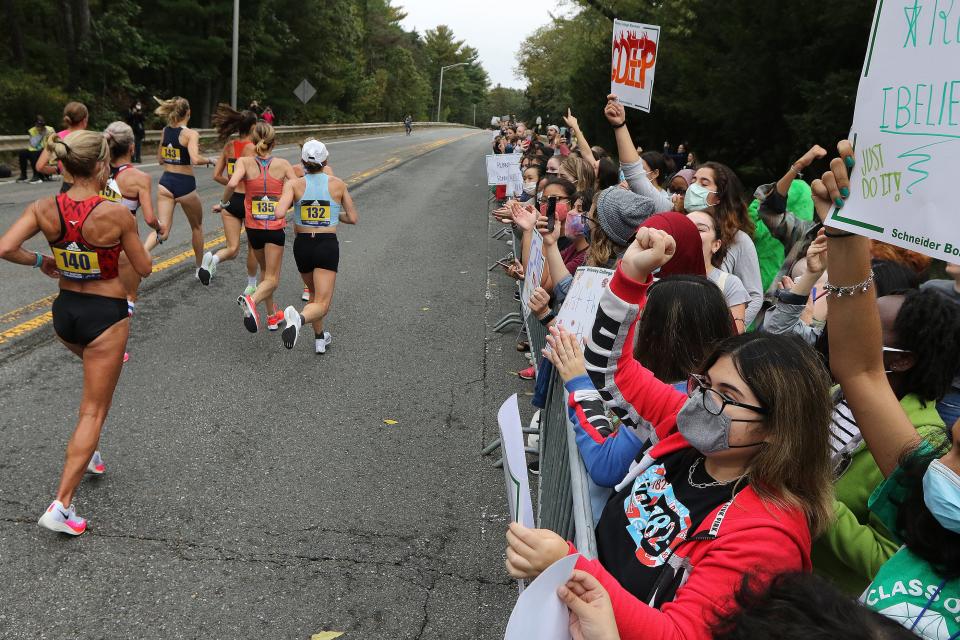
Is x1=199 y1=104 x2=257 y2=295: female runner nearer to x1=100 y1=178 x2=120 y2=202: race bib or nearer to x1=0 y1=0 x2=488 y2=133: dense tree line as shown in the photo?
x1=100 y1=178 x2=120 y2=202: race bib

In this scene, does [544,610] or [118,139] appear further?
[118,139]

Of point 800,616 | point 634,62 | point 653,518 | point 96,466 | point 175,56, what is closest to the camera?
point 800,616

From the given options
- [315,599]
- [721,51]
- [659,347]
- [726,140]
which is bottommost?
[315,599]

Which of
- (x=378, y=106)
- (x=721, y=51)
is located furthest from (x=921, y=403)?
(x=378, y=106)

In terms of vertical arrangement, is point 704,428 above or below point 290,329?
above

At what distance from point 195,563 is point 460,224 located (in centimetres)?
1226

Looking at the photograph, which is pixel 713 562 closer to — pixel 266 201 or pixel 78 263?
pixel 78 263

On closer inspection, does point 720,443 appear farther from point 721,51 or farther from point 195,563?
point 721,51

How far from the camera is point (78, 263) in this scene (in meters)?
4.23

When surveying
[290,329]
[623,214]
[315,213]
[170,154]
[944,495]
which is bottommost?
[290,329]

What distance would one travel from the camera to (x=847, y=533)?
232 centimetres

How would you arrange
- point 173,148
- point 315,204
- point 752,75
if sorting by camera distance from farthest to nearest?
point 752,75
point 173,148
point 315,204

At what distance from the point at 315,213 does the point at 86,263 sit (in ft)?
9.86

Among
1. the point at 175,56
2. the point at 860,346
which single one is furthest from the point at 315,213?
the point at 175,56
